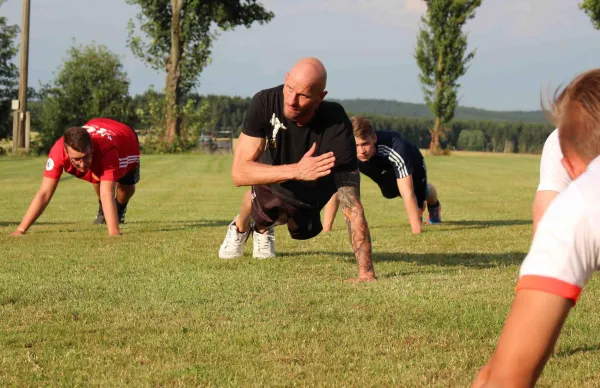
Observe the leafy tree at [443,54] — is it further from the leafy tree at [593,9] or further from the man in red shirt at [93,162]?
the man in red shirt at [93,162]

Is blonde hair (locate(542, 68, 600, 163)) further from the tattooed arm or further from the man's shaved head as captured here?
the tattooed arm

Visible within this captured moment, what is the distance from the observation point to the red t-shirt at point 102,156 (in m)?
11.1

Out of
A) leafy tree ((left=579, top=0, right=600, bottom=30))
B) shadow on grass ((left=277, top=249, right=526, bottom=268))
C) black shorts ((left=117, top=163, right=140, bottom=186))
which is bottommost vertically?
shadow on grass ((left=277, top=249, right=526, bottom=268))

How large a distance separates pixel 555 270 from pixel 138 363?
3115 mm

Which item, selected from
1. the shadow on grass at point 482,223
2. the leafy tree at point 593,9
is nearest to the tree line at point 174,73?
the leafy tree at point 593,9

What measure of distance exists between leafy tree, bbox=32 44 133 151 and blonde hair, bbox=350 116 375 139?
53.7 m

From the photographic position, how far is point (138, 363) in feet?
15.3

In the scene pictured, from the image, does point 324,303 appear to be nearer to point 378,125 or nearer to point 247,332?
point 247,332

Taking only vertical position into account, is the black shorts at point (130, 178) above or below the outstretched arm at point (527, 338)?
below

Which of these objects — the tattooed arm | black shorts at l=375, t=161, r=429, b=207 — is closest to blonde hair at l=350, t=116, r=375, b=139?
black shorts at l=375, t=161, r=429, b=207

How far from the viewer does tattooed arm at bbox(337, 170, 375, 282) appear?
24.8 feet

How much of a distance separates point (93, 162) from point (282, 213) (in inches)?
166

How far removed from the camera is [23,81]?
1759 inches

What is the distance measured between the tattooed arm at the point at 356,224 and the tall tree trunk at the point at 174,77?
47.2m
